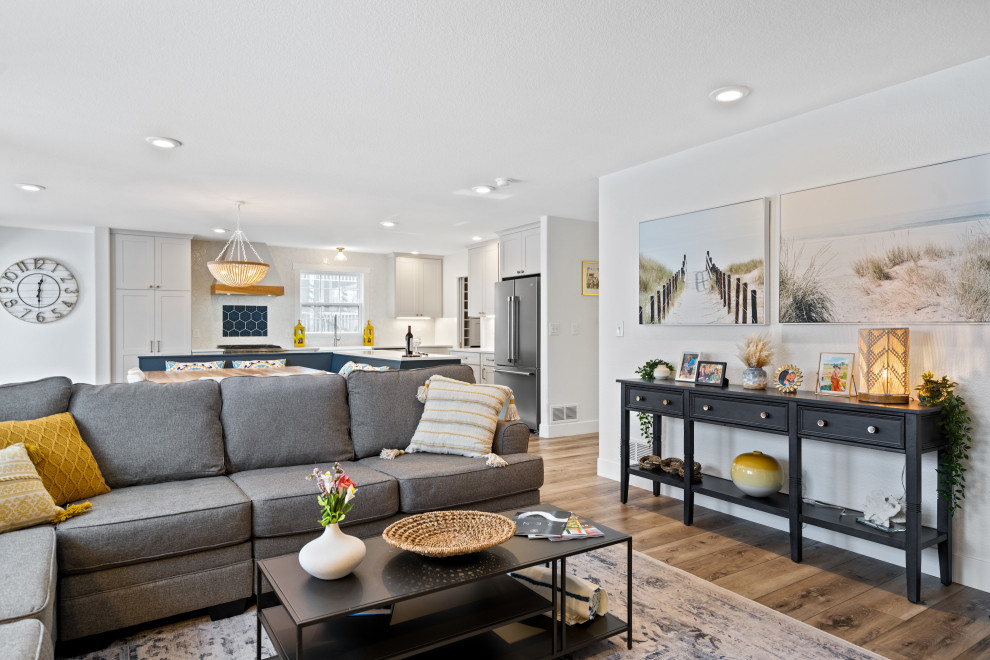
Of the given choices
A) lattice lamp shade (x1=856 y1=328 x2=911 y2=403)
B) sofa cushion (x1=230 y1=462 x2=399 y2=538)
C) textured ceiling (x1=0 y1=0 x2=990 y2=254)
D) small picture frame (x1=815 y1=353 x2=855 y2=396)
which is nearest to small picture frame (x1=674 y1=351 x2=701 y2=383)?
small picture frame (x1=815 y1=353 x2=855 y2=396)

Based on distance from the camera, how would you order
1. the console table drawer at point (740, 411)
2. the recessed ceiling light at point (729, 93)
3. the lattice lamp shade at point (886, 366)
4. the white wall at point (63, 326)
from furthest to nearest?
the white wall at point (63, 326) < the console table drawer at point (740, 411) < the recessed ceiling light at point (729, 93) < the lattice lamp shade at point (886, 366)

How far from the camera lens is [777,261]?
131 inches

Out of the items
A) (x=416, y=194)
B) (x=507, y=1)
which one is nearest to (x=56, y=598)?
(x=507, y=1)

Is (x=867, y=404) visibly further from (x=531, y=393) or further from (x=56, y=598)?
(x=531, y=393)

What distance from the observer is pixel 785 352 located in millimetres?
3285

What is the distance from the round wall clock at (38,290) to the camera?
6.78m

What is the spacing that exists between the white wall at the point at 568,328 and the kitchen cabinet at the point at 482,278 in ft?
4.84

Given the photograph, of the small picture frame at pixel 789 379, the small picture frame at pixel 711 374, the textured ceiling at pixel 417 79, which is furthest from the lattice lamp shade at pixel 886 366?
the textured ceiling at pixel 417 79

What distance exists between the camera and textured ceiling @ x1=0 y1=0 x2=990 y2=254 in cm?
218

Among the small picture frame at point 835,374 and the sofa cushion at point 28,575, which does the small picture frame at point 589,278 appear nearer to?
the small picture frame at point 835,374

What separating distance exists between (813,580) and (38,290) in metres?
8.30

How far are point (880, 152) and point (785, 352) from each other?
3.70ft

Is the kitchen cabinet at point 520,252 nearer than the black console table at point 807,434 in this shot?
No

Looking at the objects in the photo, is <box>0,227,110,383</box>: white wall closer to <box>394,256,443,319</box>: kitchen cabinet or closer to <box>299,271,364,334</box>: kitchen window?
<box>299,271,364,334</box>: kitchen window
